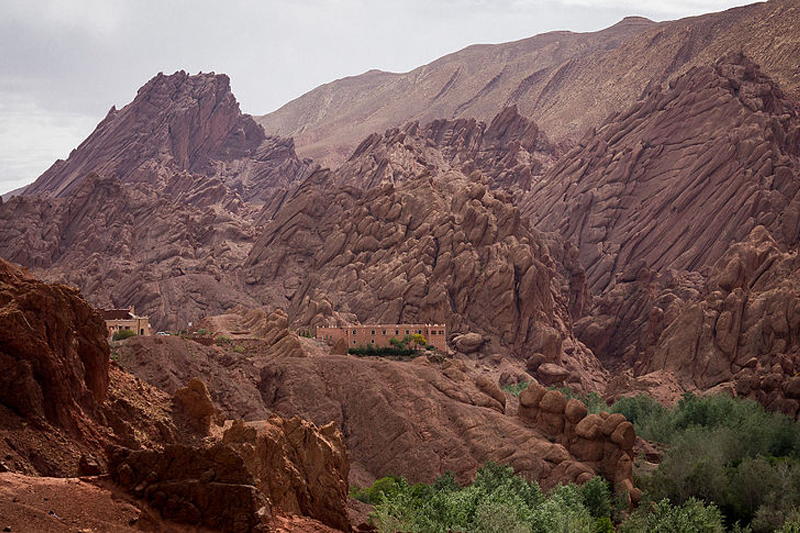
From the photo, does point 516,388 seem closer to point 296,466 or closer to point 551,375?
point 551,375

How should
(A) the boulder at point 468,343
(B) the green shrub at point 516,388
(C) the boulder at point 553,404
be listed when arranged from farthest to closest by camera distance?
(A) the boulder at point 468,343 → (B) the green shrub at point 516,388 → (C) the boulder at point 553,404

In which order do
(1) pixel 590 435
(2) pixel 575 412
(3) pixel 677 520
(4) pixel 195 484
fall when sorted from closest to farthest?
(4) pixel 195 484, (3) pixel 677 520, (1) pixel 590 435, (2) pixel 575 412

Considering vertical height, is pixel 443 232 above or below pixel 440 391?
above

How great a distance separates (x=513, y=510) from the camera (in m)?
56.5

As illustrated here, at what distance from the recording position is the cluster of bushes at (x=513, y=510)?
5444 cm

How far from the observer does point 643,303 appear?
16912 centimetres

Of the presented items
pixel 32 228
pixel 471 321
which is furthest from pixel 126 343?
pixel 32 228

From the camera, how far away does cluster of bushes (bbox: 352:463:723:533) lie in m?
54.4

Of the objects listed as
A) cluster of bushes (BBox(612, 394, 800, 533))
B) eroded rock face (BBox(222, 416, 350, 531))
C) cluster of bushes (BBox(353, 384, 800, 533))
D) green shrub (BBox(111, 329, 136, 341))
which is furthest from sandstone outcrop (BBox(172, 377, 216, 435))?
green shrub (BBox(111, 329, 136, 341))

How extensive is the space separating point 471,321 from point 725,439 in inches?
2417

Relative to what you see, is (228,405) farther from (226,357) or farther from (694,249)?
(694,249)

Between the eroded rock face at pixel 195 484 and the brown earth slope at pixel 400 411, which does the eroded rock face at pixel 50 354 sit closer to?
the eroded rock face at pixel 195 484

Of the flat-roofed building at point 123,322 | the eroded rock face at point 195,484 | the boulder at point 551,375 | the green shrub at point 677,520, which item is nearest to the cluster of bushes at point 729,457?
the green shrub at point 677,520

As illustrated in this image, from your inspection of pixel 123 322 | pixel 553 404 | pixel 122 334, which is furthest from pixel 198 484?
pixel 123 322
